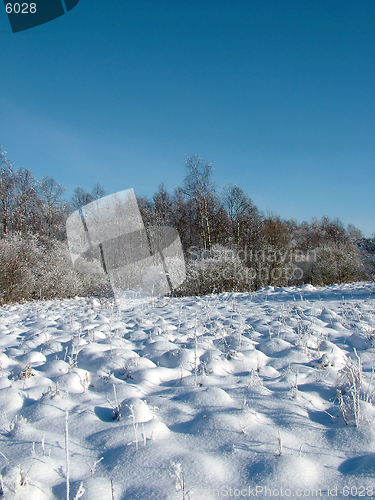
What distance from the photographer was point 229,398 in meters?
2.10

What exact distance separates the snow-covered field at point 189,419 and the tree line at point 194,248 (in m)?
8.39

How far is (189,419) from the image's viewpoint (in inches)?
73.4

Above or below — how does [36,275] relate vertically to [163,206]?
below

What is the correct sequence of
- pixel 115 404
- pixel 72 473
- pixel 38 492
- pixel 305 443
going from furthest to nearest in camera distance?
pixel 115 404, pixel 305 443, pixel 72 473, pixel 38 492

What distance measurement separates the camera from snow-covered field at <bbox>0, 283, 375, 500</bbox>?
52.5 inches

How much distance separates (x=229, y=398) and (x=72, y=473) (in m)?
1.10

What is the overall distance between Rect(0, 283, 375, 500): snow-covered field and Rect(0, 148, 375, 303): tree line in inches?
330

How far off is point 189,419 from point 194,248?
17369 mm

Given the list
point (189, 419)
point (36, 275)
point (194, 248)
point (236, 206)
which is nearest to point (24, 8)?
point (189, 419)

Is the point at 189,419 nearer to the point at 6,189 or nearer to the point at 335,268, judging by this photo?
the point at 335,268

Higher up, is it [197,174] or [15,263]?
[197,174]

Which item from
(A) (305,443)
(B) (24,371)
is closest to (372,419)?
(A) (305,443)

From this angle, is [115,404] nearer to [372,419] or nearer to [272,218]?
[372,419]

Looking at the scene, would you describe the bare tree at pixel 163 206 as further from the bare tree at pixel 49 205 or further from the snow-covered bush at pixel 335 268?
the snow-covered bush at pixel 335 268
